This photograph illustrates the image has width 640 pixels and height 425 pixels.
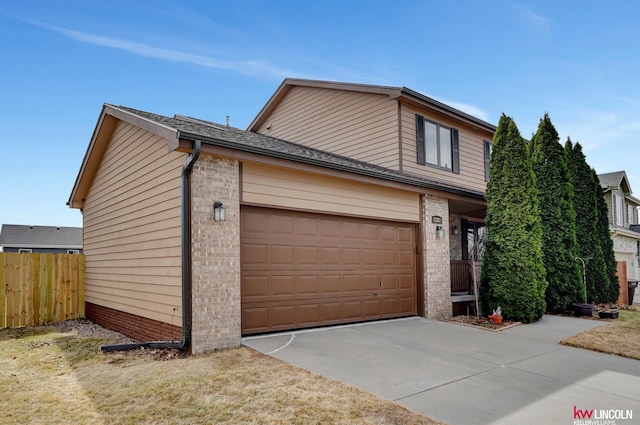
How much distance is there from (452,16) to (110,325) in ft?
41.5

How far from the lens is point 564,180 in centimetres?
1248

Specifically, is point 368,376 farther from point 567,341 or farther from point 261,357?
point 567,341

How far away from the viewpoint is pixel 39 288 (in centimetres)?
1085

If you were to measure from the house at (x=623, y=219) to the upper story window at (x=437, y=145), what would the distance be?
36.1ft

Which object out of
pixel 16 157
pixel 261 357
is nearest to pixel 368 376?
pixel 261 357

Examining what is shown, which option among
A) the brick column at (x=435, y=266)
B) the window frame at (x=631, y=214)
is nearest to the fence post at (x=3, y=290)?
the brick column at (x=435, y=266)

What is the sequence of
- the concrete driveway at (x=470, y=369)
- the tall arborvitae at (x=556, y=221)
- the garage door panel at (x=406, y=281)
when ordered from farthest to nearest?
the tall arborvitae at (x=556, y=221) < the garage door panel at (x=406, y=281) < the concrete driveway at (x=470, y=369)

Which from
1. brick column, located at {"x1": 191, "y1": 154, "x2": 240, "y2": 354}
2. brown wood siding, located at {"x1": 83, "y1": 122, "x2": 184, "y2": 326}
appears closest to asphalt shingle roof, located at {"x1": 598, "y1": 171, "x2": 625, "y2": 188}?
brick column, located at {"x1": 191, "y1": 154, "x2": 240, "y2": 354}

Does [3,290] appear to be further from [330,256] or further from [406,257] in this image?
[406,257]

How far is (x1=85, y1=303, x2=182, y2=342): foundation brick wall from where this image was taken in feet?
22.6

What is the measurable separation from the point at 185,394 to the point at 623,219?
2682cm

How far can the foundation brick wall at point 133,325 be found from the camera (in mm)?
6895

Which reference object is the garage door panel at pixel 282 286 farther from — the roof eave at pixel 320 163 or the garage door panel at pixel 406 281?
the garage door panel at pixel 406 281

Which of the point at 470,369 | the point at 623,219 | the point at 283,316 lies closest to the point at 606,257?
the point at 623,219
